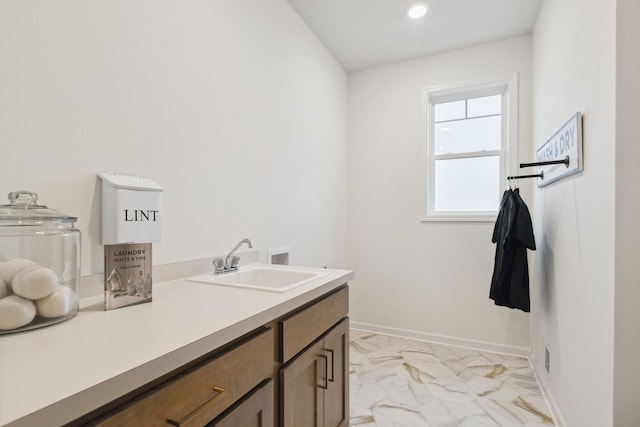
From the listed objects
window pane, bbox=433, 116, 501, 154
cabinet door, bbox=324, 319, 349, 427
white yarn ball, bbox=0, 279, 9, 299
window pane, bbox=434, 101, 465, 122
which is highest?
window pane, bbox=434, 101, 465, 122

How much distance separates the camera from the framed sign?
140 cm

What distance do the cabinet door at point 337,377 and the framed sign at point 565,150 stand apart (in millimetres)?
1309

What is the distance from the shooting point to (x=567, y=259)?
5.23 ft

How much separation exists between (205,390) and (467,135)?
2937 millimetres

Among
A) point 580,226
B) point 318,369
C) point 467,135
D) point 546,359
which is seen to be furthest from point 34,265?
point 467,135

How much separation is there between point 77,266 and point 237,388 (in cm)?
56

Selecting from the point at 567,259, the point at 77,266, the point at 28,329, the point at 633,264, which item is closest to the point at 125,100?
the point at 77,266

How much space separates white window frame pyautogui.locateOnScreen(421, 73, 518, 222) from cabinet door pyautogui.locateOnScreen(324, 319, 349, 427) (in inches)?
69.6

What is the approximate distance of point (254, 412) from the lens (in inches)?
33.9

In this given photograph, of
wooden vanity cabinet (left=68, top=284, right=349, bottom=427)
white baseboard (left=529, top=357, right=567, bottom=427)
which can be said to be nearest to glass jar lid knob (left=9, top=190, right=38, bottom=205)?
wooden vanity cabinet (left=68, top=284, right=349, bottom=427)

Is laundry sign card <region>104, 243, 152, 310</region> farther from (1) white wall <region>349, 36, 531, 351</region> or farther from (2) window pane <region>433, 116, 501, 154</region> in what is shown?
(2) window pane <region>433, 116, 501, 154</region>

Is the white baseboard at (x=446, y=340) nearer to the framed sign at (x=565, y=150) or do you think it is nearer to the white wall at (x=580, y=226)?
the white wall at (x=580, y=226)

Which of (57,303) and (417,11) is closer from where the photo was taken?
(57,303)

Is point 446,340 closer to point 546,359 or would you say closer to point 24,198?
point 546,359
